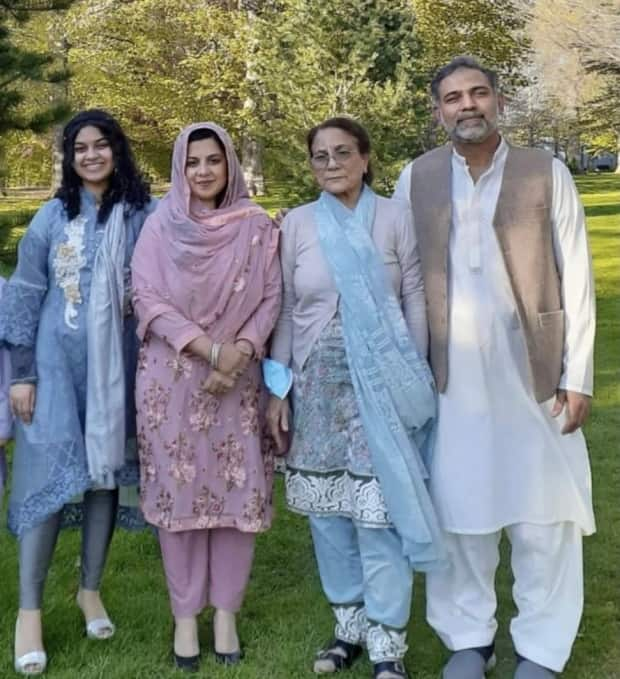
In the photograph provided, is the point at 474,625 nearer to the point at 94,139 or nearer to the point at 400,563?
the point at 400,563

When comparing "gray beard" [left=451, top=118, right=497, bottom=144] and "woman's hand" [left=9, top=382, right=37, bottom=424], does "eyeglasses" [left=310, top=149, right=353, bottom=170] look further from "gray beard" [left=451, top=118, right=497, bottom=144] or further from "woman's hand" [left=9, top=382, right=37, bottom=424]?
"woman's hand" [left=9, top=382, right=37, bottom=424]

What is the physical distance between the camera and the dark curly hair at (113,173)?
3240 millimetres

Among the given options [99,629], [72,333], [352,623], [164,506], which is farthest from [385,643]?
[72,333]

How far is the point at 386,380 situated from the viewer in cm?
304

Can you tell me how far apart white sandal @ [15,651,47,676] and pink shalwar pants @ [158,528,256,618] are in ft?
1.53

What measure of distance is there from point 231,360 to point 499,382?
33.1 inches

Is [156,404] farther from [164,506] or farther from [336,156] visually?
[336,156]

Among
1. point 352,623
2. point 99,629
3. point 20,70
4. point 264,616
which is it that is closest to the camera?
point 352,623

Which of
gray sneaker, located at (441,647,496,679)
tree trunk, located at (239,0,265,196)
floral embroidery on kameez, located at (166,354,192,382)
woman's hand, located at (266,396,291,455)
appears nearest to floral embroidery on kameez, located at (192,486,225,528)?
woman's hand, located at (266,396,291,455)

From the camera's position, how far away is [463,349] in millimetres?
3084

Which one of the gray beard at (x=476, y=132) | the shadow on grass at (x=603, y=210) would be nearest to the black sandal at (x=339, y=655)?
the gray beard at (x=476, y=132)

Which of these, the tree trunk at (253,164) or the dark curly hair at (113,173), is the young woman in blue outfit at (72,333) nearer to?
the dark curly hair at (113,173)

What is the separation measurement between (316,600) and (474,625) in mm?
911

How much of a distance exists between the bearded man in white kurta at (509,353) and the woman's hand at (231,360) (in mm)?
612
